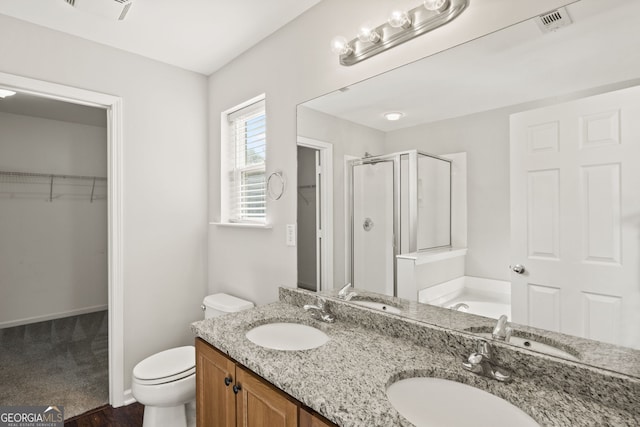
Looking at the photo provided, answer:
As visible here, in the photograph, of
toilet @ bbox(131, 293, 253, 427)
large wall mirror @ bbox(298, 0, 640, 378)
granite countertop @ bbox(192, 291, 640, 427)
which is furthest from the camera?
toilet @ bbox(131, 293, 253, 427)

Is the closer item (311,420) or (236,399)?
(311,420)

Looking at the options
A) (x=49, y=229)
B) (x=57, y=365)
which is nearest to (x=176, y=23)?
(x=57, y=365)

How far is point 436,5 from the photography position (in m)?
1.26

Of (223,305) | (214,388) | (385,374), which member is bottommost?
(214,388)

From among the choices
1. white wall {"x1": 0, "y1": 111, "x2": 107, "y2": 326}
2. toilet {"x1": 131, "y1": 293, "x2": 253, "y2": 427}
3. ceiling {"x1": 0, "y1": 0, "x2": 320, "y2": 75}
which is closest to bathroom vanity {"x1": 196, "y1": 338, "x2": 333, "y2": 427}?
toilet {"x1": 131, "y1": 293, "x2": 253, "y2": 427}

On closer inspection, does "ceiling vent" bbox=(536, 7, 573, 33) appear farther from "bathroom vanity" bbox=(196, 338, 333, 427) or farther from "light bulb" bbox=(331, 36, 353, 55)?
"bathroom vanity" bbox=(196, 338, 333, 427)

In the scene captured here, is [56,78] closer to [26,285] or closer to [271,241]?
[271,241]

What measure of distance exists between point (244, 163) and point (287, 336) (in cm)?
139

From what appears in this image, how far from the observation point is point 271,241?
6.97 ft

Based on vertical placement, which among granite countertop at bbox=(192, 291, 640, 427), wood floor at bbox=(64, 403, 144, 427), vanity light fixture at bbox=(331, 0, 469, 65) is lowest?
wood floor at bbox=(64, 403, 144, 427)

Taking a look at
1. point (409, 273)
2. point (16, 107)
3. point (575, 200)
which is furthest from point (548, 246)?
point (16, 107)

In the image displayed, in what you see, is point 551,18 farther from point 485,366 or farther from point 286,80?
point 286,80

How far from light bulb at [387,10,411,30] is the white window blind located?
1.09 m

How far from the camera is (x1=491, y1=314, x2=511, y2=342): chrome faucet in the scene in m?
1.12
